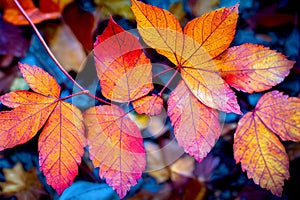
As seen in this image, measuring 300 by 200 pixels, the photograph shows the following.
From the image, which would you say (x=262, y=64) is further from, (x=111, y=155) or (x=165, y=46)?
(x=111, y=155)

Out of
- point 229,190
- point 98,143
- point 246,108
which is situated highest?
point 98,143

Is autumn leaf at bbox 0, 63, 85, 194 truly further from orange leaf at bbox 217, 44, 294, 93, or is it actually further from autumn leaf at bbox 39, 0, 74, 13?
orange leaf at bbox 217, 44, 294, 93

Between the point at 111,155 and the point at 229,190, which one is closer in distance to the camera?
the point at 111,155

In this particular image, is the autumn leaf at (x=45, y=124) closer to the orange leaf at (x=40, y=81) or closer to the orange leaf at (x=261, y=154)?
the orange leaf at (x=40, y=81)

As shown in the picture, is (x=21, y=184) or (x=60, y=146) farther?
(x=21, y=184)

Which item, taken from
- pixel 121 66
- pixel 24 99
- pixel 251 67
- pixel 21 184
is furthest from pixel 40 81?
pixel 251 67

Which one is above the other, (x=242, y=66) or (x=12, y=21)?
(x=12, y=21)

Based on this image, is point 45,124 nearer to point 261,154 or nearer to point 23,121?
point 23,121

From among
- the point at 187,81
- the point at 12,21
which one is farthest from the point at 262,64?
the point at 12,21
